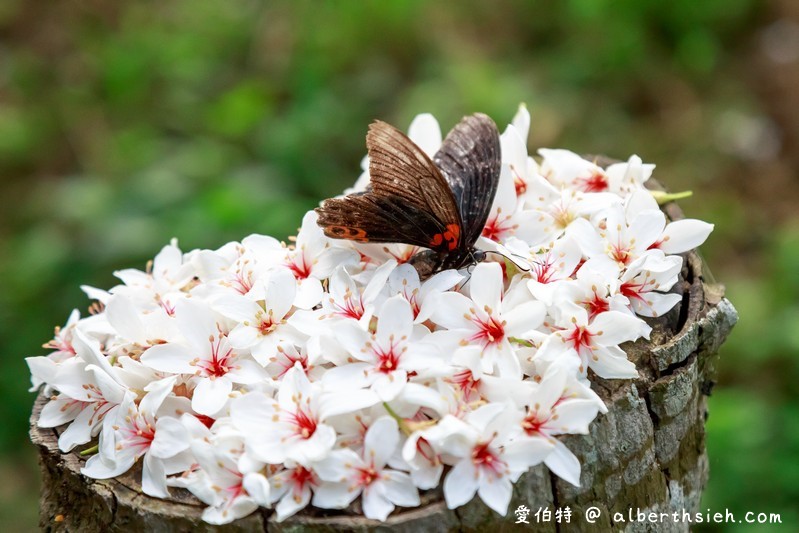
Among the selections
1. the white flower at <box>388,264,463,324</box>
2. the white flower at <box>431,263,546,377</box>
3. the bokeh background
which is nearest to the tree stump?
the white flower at <box>431,263,546,377</box>

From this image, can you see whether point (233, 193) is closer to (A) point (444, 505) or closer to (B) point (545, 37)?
(B) point (545, 37)

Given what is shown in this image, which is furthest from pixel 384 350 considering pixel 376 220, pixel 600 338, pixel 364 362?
pixel 600 338

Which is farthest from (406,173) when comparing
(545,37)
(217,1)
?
(217,1)

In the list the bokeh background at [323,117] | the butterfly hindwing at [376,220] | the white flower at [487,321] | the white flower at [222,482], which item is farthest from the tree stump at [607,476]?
the bokeh background at [323,117]

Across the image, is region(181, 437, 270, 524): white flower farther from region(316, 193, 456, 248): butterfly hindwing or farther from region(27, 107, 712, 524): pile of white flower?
region(316, 193, 456, 248): butterfly hindwing

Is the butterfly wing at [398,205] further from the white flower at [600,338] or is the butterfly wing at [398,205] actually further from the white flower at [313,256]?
the white flower at [600,338]

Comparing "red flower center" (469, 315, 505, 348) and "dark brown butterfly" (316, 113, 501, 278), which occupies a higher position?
"dark brown butterfly" (316, 113, 501, 278)

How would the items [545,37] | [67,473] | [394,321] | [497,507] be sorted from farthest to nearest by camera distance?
[545,37] → [67,473] → [394,321] → [497,507]
